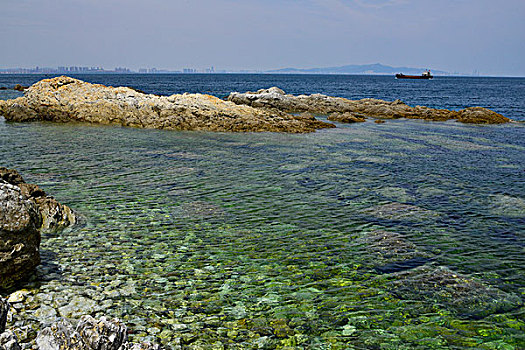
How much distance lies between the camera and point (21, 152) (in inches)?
871

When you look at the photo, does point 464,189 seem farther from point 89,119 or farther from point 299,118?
point 89,119

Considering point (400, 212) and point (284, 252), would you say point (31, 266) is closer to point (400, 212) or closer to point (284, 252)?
point (284, 252)

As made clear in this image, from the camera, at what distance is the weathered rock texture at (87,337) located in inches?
202

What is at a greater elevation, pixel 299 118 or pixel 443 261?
pixel 299 118

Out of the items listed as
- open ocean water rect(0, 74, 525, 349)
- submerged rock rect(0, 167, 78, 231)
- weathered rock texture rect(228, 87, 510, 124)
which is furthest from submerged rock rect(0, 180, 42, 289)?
weathered rock texture rect(228, 87, 510, 124)

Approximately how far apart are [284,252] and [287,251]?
0.11 metres

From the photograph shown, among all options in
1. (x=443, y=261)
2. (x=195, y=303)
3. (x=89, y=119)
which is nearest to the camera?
(x=195, y=303)

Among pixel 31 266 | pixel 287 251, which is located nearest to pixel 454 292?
pixel 287 251

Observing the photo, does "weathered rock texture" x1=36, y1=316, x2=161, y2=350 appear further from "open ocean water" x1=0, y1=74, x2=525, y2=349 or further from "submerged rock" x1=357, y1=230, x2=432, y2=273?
"submerged rock" x1=357, y1=230, x2=432, y2=273

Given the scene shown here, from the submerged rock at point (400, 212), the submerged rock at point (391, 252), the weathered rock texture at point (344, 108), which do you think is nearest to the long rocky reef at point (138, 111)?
the weathered rock texture at point (344, 108)

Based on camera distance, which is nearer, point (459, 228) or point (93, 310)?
point (93, 310)

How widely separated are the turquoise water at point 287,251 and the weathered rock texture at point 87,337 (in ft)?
4.49

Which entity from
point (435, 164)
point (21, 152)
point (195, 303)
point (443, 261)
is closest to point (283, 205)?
point (443, 261)

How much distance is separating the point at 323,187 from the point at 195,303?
1016 cm
